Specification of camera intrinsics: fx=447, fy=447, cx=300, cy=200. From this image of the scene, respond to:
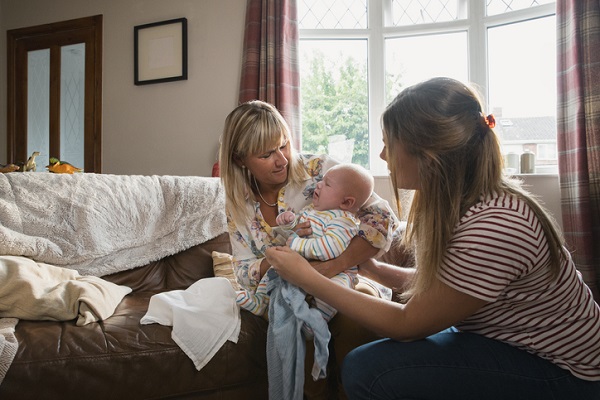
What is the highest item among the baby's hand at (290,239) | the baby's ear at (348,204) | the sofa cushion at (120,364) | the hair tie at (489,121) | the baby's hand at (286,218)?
the hair tie at (489,121)

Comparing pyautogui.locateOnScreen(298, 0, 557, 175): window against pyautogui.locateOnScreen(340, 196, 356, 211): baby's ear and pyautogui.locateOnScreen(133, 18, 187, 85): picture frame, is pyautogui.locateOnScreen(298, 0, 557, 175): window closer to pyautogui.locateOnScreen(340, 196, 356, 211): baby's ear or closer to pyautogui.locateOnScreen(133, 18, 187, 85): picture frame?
pyautogui.locateOnScreen(133, 18, 187, 85): picture frame

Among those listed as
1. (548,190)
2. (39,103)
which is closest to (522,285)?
(548,190)

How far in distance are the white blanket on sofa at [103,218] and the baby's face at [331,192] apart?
976 millimetres

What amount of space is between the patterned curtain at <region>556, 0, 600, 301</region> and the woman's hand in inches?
102

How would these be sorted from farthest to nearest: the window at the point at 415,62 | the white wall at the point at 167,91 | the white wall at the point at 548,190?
the white wall at the point at 167,91, the window at the point at 415,62, the white wall at the point at 548,190

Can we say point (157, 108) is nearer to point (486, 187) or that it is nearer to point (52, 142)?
point (52, 142)

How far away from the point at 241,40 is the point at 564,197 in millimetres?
2792

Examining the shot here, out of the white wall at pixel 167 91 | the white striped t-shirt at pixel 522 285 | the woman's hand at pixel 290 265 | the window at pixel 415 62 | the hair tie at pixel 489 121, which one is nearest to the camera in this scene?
the white striped t-shirt at pixel 522 285

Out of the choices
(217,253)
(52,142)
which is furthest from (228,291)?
(52,142)

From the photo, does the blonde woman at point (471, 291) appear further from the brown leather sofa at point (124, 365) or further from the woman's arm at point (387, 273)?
the brown leather sofa at point (124, 365)

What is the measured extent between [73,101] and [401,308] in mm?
4278

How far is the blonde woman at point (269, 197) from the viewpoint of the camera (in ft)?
4.39

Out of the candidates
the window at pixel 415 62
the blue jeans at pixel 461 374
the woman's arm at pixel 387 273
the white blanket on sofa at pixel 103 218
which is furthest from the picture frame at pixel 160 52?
the blue jeans at pixel 461 374

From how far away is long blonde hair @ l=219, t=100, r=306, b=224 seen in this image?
144cm
